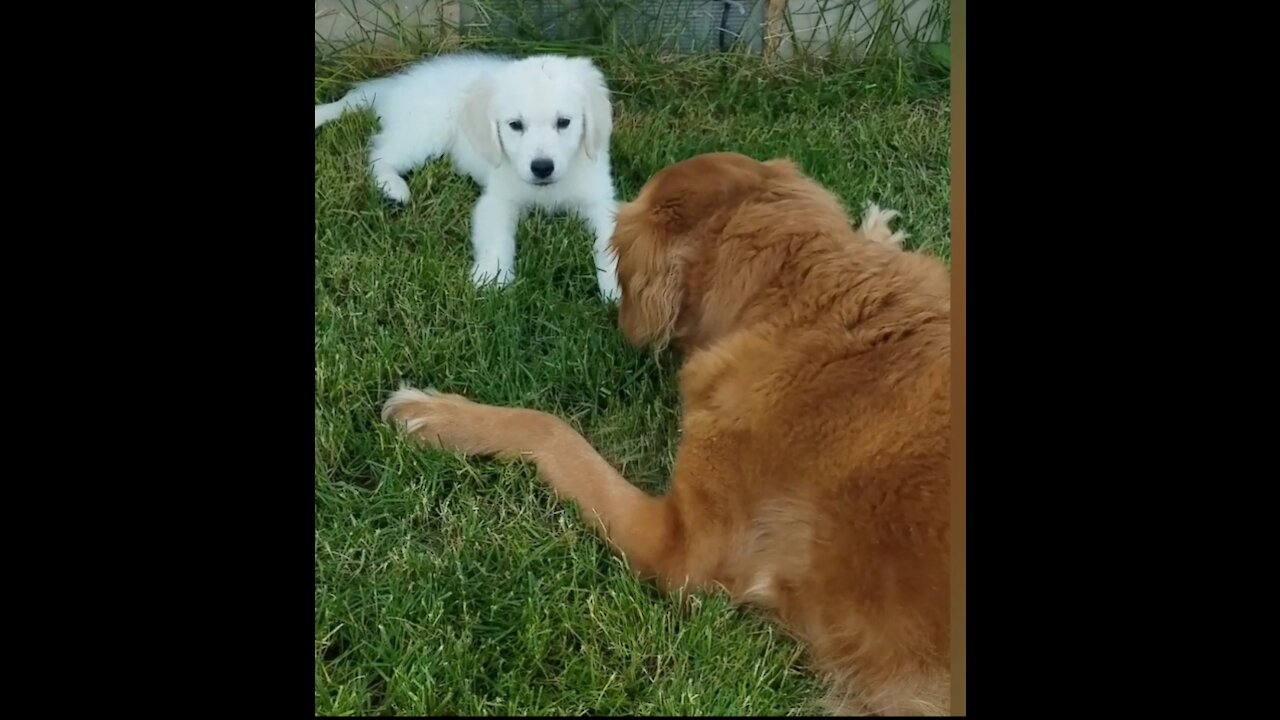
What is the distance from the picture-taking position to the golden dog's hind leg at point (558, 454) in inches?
69.9

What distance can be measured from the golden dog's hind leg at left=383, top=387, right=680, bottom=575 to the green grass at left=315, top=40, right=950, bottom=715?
3 cm

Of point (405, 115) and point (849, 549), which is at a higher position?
point (405, 115)

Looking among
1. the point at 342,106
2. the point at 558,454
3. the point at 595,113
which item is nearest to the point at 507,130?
the point at 595,113

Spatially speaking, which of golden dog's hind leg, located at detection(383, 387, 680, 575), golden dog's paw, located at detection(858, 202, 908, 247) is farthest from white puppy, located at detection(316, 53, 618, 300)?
golden dog's paw, located at detection(858, 202, 908, 247)

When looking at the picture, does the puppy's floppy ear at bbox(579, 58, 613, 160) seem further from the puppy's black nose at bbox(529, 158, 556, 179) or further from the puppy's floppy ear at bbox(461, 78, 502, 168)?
the puppy's floppy ear at bbox(461, 78, 502, 168)

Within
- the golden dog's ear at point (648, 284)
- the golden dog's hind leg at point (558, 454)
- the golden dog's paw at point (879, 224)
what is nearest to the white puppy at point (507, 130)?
the golden dog's ear at point (648, 284)

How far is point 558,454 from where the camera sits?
193cm

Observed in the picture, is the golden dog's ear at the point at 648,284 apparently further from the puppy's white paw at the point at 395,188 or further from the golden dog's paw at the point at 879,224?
the puppy's white paw at the point at 395,188

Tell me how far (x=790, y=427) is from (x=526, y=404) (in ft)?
2.04
